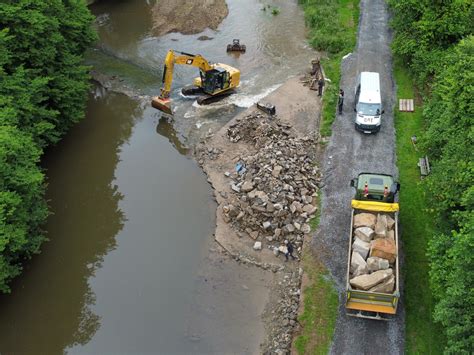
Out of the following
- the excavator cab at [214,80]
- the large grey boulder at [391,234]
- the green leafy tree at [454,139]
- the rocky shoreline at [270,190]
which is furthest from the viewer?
the excavator cab at [214,80]

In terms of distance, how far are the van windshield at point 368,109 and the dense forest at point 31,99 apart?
745 inches

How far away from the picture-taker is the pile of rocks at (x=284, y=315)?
20.5 m

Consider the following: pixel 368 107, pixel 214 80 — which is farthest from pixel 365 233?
pixel 214 80

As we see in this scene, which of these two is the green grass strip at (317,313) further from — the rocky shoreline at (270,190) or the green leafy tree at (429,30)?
the green leafy tree at (429,30)

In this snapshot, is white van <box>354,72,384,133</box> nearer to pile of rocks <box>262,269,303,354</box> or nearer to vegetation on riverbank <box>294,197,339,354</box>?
vegetation on riverbank <box>294,197,339,354</box>

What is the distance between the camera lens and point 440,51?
32844 mm

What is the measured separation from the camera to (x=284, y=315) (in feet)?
70.5

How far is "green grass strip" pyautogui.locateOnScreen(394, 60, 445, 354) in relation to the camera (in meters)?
19.5

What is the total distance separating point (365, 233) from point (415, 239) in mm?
3895

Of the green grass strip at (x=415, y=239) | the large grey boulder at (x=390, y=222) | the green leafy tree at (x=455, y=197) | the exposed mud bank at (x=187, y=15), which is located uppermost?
the green leafy tree at (x=455, y=197)

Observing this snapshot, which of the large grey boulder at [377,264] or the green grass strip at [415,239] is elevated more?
the large grey boulder at [377,264]

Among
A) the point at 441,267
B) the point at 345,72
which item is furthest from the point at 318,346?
the point at 345,72

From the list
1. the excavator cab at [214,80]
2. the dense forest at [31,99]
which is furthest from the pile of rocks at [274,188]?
the dense forest at [31,99]

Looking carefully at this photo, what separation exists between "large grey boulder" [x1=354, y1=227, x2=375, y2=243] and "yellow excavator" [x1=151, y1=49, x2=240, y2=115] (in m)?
18.9
